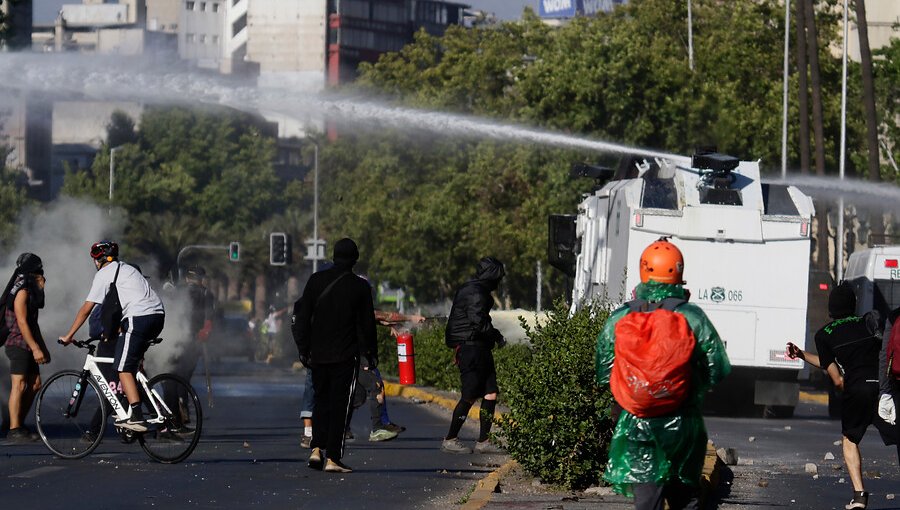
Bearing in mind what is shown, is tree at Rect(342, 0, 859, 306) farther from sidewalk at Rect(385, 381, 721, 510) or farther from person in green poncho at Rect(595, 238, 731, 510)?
person in green poncho at Rect(595, 238, 731, 510)

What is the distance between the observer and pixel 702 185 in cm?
2233

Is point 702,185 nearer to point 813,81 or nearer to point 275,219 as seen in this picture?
point 813,81

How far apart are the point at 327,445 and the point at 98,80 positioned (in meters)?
13.7

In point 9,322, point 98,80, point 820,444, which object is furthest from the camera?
point 98,80

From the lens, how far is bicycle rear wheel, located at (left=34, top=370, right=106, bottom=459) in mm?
13922

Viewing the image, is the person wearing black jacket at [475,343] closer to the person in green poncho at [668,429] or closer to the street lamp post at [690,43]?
the person in green poncho at [668,429]

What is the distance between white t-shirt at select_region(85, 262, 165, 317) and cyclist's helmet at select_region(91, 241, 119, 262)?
0.56 feet

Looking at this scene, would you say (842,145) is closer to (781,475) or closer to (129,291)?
(781,475)

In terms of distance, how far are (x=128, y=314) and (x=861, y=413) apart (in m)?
5.50

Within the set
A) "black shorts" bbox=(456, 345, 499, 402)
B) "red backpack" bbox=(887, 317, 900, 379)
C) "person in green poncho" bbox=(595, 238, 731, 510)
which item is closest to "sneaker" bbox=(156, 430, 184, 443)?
"black shorts" bbox=(456, 345, 499, 402)

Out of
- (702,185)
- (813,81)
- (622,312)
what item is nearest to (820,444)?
(702,185)

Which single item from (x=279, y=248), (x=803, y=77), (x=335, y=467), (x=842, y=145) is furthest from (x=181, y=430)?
(x=842, y=145)

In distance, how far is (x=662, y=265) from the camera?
7.82 meters

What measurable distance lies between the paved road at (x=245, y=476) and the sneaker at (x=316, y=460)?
7 cm
